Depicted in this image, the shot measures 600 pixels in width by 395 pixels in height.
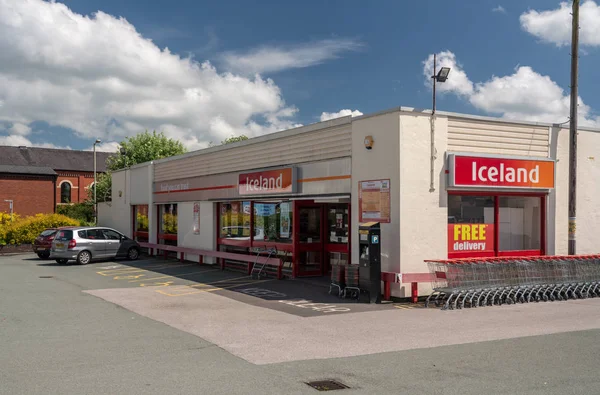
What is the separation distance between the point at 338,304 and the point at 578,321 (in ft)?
16.0

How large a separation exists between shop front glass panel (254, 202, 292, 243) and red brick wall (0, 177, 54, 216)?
4693cm

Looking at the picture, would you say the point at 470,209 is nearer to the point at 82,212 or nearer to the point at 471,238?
the point at 471,238

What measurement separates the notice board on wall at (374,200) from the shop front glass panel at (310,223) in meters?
3.26

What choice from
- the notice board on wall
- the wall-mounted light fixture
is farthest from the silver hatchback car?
the wall-mounted light fixture

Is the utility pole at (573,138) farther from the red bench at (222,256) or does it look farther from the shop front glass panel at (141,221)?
the shop front glass panel at (141,221)

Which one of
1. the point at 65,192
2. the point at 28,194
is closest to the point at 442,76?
the point at 28,194

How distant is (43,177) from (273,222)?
4919 cm

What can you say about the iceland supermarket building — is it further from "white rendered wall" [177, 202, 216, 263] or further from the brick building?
the brick building

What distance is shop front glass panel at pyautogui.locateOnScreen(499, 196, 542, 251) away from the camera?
15.3m

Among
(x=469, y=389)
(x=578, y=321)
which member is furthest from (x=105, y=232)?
(x=469, y=389)

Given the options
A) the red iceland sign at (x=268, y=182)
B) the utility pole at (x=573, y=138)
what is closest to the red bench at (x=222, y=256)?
the red iceland sign at (x=268, y=182)

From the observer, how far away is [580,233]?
53.2ft

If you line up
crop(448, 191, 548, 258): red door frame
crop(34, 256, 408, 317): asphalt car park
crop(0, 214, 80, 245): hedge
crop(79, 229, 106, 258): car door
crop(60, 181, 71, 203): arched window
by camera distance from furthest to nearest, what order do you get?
crop(60, 181, 71, 203): arched window < crop(0, 214, 80, 245): hedge < crop(79, 229, 106, 258): car door < crop(448, 191, 548, 258): red door frame < crop(34, 256, 408, 317): asphalt car park

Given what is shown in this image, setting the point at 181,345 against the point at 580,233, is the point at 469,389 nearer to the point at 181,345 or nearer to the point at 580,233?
the point at 181,345
